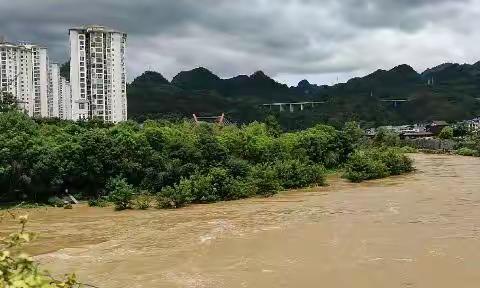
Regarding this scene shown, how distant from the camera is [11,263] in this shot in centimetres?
224

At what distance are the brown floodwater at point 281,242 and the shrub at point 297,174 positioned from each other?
252 centimetres

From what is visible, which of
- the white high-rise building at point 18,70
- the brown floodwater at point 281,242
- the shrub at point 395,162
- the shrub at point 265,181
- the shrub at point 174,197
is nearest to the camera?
the brown floodwater at point 281,242

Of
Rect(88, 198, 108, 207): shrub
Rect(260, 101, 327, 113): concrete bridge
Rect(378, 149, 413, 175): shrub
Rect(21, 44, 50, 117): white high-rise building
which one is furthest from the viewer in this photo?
Rect(260, 101, 327, 113): concrete bridge

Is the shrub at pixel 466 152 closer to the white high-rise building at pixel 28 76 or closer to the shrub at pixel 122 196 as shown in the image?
the shrub at pixel 122 196

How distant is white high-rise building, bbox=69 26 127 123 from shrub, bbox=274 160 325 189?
95.8ft

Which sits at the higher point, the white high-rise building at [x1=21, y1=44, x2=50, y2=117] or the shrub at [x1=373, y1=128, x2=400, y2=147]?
the white high-rise building at [x1=21, y1=44, x2=50, y2=117]

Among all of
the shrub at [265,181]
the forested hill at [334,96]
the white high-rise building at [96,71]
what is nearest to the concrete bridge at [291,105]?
the forested hill at [334,96]

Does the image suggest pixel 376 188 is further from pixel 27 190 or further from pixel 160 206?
pixel 27 190

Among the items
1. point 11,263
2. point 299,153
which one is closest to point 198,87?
point 299,153

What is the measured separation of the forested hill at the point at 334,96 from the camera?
8400 cm

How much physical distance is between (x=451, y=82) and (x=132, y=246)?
413 feet

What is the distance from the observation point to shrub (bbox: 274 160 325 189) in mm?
24406

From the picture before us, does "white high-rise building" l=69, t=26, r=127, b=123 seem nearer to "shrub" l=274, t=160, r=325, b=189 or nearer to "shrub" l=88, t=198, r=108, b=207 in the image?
"shrub" l=274, t=160, r=325, b=189

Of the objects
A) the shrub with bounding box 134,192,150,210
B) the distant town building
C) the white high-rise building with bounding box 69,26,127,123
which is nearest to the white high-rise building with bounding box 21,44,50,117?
the distant town building
